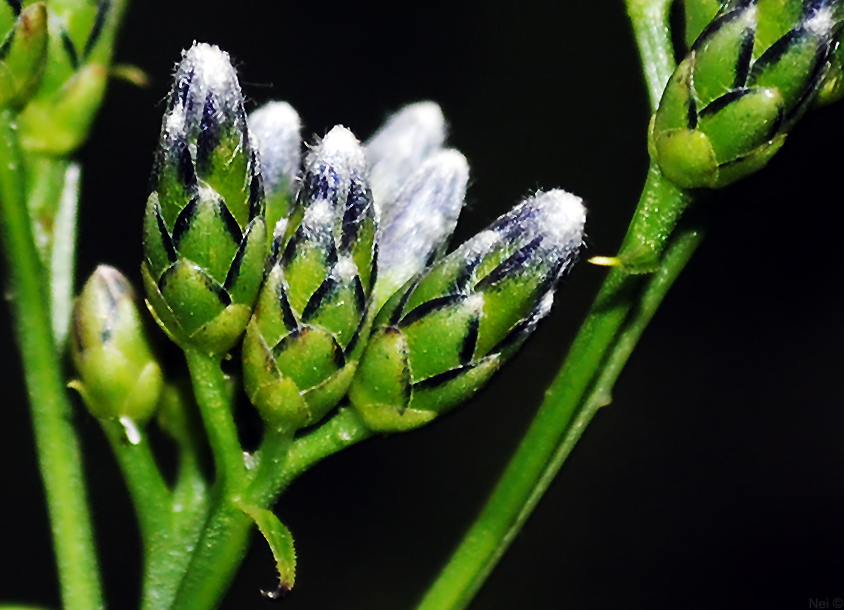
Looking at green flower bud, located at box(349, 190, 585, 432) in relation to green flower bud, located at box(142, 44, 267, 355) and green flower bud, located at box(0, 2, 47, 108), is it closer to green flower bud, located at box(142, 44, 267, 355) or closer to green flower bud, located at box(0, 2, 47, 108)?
green flower bud, located at box(142, 44, 267, 355)

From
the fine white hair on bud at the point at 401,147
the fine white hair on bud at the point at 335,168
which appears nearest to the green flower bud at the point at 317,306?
the fine white hair on bud at the point at 335,168

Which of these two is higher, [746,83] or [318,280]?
[746,83]

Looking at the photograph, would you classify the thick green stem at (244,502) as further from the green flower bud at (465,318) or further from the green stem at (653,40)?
the green stem at (653,40)

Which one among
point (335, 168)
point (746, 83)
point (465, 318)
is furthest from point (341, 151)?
point (746, 83)

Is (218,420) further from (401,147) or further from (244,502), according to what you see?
(401,147)

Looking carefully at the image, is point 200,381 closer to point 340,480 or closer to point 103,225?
point 103,225

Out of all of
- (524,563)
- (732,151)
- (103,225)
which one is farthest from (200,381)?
(524,563)
